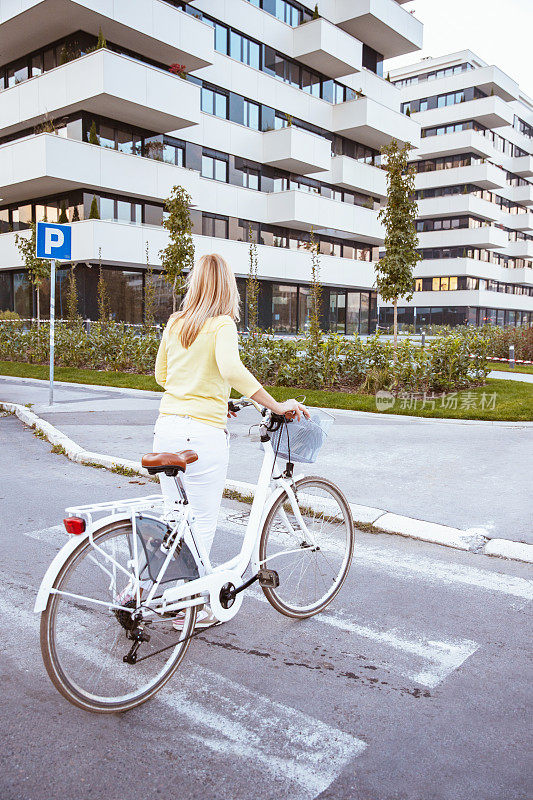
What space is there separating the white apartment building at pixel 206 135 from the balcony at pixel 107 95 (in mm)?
66

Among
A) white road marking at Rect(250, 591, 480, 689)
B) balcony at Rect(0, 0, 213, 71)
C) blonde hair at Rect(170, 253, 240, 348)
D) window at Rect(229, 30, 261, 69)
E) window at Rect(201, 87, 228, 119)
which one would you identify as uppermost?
window at Rect(229, 30, 261, 69)

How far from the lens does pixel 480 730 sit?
9.49ft

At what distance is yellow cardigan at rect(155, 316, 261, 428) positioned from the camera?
336cm

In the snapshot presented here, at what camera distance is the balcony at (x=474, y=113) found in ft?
180

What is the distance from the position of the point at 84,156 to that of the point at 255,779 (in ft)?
81.3

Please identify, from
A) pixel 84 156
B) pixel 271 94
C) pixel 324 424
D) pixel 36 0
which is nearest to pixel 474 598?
pixel 324 424

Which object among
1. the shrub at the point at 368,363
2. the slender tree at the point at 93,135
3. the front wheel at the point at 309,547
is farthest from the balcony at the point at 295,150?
the front wheel at the point at 309,547

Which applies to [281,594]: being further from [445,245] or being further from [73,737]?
[445,245]

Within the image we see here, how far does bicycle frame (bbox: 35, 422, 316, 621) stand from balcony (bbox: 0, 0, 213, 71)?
24303 mm

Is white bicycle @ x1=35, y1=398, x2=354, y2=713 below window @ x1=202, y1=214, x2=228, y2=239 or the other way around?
below

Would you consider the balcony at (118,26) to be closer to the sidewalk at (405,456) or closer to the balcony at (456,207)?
the sidewalk at (405,456)

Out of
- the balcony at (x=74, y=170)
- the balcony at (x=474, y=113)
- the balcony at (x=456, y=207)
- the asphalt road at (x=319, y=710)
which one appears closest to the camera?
the asphalt road at (x=319, y=710)

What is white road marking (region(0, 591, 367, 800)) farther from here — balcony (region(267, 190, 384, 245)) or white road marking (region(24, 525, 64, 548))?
balcony (region(267, 190, 384, 245))

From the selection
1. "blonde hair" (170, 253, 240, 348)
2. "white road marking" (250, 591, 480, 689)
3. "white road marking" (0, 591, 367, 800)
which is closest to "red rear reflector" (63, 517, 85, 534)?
"white road marking" (0, 591, 367, 800)
